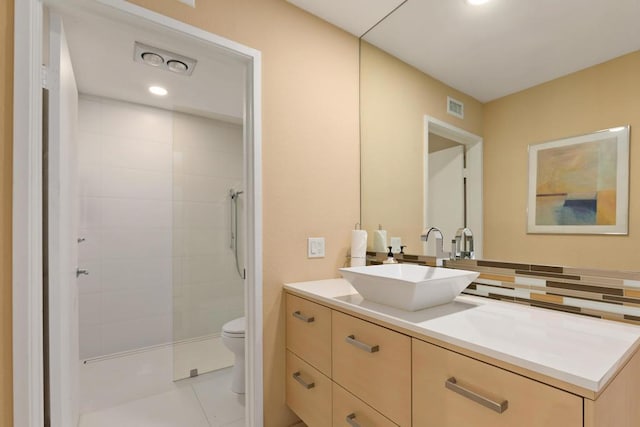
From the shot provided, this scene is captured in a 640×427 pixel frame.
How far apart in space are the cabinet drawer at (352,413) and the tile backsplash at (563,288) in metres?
0.70

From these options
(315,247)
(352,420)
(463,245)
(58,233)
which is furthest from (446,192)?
(58,233)

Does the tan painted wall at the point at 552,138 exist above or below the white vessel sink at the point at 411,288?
above

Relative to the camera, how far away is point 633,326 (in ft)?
3.23

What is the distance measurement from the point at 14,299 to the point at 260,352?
3.32 feet

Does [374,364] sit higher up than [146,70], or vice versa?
[146,70]

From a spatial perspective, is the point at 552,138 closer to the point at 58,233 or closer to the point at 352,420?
the point at 352,420

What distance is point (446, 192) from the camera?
161cm

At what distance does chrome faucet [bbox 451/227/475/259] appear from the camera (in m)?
1.45

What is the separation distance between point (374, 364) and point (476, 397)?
392mm

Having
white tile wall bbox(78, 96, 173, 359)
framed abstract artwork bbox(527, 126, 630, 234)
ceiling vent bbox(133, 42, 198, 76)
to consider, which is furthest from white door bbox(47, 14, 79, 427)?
framed abstract artwork bbox(527, 126, 630, 234)

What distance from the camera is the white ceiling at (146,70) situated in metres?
1.45

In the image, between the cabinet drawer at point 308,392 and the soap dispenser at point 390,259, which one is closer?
the cabinet drawer at point 308,392

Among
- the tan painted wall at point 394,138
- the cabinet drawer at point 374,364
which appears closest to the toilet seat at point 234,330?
the cabinet drawer at point 374,364

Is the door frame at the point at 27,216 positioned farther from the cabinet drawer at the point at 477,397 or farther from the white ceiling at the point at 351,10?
the cabinet drawer at the point at 477,397
